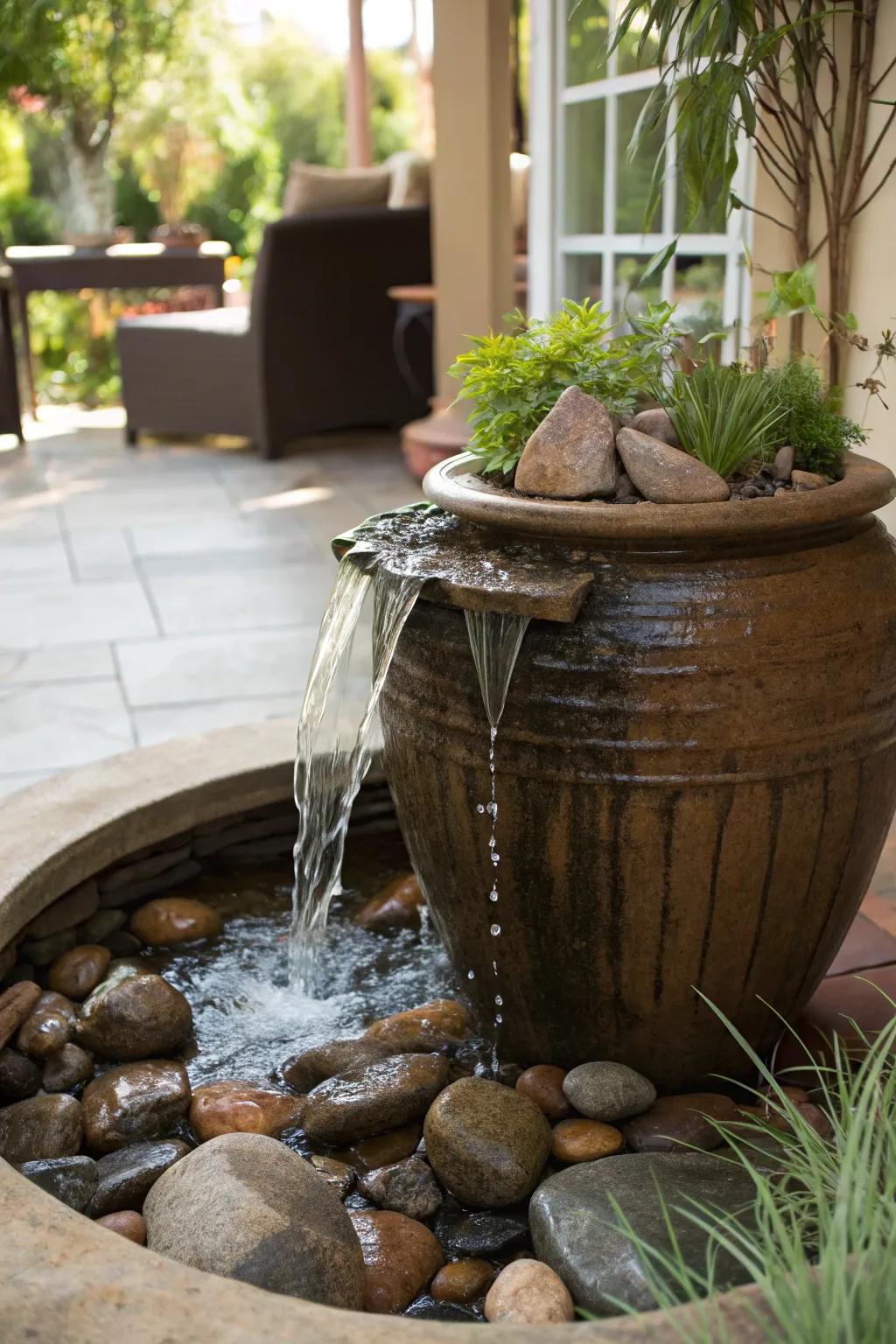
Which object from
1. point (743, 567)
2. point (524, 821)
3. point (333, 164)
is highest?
point (333, 164)

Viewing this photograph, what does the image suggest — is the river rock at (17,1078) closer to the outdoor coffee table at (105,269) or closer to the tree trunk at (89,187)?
the outdoor coffee table at (105,269)

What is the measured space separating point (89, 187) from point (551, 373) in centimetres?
905

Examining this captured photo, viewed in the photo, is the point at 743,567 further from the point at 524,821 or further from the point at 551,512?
the point at 524,821

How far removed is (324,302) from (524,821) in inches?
209

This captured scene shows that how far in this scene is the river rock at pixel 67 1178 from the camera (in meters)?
1.66

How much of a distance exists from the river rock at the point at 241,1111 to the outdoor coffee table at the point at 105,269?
21.6 ft

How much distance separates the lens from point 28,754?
3066 millimetres

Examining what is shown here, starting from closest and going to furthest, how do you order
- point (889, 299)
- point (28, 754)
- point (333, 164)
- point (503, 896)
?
point (503, 896), point (889, 299), point (28, 754), point (333, 164)

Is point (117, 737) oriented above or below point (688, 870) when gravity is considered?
below

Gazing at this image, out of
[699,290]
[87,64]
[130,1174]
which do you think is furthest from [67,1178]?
[87,64]

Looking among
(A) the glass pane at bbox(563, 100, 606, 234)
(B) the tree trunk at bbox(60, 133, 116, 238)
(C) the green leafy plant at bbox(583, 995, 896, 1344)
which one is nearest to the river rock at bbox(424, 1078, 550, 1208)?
(C) the green leafy plant at bbox(583, 995, 896, 1344)

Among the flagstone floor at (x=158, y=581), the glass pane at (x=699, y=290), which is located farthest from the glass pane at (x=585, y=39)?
the flagstone floor at (x=158, y=581)

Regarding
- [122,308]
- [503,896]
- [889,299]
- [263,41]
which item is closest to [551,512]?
[503,896]

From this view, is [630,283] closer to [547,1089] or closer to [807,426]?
[807,426]
